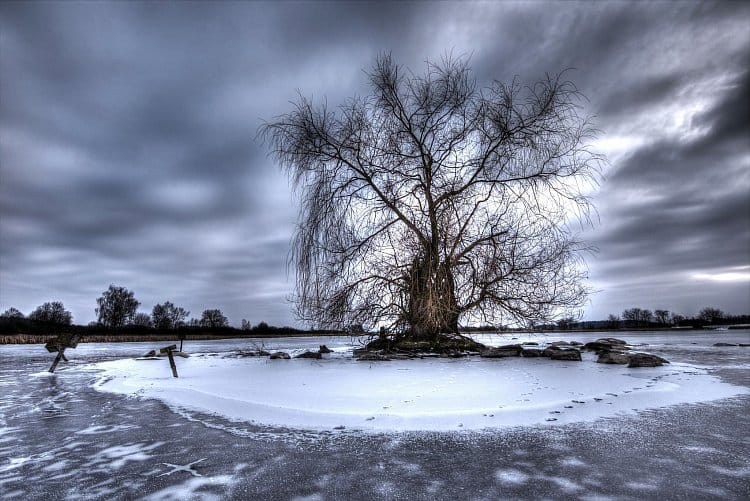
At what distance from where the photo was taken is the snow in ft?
11.6

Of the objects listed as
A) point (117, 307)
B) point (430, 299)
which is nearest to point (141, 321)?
point (117, 307)

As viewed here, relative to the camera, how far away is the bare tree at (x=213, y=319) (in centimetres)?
7219

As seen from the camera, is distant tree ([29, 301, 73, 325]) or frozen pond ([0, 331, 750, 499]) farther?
distant tree ([29, 301, 73, 325])

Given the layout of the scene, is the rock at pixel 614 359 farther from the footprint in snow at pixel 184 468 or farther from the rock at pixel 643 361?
the footprint in snow at pixel 184 468

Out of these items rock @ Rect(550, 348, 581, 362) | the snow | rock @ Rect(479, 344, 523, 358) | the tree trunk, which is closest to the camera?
the snow

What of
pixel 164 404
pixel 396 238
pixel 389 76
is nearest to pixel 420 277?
pixel 396 238

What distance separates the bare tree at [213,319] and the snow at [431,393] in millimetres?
70868

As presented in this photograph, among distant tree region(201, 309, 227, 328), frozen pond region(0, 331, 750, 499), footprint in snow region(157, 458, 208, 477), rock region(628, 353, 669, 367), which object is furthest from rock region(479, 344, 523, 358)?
distant tree region(201, 309, 227, 328)

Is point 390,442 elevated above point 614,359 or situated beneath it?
situated beneath

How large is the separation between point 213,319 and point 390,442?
7696 centimetres

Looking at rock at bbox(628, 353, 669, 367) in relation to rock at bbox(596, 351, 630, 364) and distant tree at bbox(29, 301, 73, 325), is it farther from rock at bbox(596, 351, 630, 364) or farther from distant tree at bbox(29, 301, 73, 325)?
distant tree at bbox(29, 301, 73, 325)

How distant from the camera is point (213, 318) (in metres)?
72.8

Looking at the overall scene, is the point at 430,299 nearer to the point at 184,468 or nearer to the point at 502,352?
the point at 502,352

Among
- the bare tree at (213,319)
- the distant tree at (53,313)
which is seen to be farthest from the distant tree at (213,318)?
the distant tree at (53,313)
